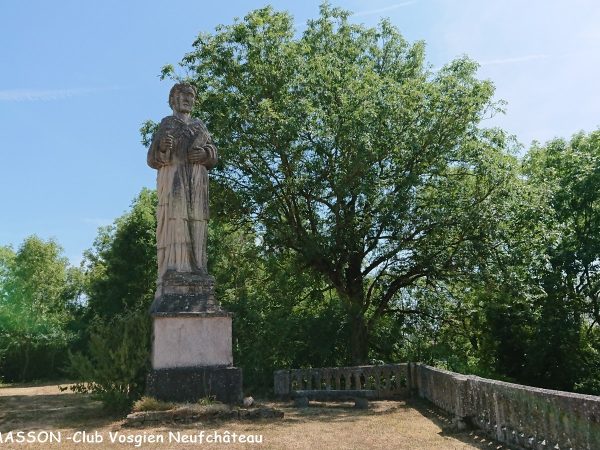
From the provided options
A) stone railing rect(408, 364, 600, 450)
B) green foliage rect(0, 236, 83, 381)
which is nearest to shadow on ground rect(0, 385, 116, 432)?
stone railing rect(408, 364, 600, 450)

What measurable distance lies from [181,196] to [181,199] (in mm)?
65

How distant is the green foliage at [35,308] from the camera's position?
31047mm

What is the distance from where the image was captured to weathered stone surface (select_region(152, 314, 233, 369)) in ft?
33.4

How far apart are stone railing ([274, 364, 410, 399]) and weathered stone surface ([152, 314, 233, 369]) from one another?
428cm

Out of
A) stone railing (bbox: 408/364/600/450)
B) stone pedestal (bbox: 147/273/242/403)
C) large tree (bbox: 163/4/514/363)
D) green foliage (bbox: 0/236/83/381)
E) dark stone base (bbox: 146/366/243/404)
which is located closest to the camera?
stone railing (bbox: 408/364/600/450)

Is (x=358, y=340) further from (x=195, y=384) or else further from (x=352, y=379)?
(x=195, y=384)

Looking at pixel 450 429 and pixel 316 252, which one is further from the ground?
pixel 316 252

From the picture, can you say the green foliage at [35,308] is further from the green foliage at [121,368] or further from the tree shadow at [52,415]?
the green foliage at [121,368]

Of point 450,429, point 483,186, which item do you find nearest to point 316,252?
point 483,186

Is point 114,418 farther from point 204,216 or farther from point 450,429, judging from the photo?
point 450,429

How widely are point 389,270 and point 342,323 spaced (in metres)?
2.57

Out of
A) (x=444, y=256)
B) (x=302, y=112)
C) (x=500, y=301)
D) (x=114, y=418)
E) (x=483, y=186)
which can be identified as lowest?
(x=114, y=418)

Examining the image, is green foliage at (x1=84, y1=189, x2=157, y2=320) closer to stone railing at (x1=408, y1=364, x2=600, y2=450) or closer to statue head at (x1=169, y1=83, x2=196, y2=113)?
statue head at (x1=169, y1=83, x2=196, y2=113)

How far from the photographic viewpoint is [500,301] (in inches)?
677
